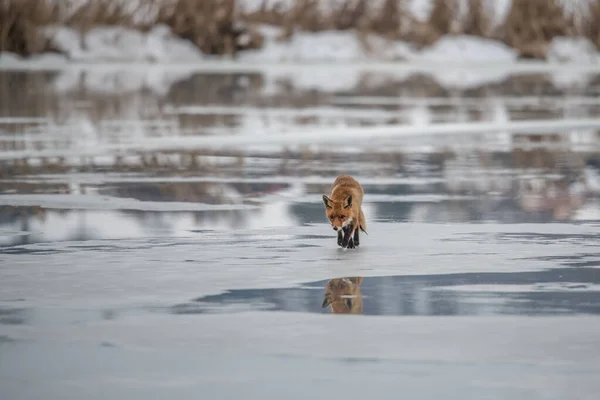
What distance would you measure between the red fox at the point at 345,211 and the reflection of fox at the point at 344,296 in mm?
774

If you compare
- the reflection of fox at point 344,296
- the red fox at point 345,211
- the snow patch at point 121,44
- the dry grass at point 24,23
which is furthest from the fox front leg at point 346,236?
the dry grass at point 24,23

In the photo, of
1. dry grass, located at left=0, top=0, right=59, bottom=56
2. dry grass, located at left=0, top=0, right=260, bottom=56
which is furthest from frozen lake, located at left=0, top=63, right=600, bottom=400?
dry grass, located at left=0, top=0, right=260, bottom=56

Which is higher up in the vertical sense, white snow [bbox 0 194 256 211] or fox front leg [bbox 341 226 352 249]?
white snow [bbox 0 194 256 211]

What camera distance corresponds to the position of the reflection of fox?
6.82 m

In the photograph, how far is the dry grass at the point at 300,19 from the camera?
3145 inches

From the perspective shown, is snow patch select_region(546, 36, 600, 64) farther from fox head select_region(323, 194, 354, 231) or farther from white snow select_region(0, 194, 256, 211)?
fox head select_region(323, 194, 354, 231)

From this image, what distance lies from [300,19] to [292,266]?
78104 mm

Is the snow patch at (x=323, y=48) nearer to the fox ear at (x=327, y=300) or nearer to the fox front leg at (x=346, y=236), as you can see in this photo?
the fox front leg at (x=346, y=236)

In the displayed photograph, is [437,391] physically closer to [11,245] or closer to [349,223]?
[349,223]

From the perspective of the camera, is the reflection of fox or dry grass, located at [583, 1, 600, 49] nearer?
the reflection of fox

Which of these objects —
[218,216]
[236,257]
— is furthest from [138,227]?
[236,257]

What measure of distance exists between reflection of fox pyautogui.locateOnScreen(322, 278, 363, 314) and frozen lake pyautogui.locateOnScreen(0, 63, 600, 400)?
0.02 m

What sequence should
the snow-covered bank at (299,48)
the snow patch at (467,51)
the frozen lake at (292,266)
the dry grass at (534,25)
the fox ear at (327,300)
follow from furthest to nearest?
the dry grass at (534,25) < the snow patch at (467,51) < the snow-covered bank at (299,48) < the fox ear at (327,300) < the frozen lake at (292,266)

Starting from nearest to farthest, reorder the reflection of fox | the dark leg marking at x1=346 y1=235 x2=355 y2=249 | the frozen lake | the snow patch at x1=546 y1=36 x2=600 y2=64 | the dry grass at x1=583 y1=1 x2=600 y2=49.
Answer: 1. the frozen lake
2. the reflection of fox
3. the dark leg marking at x1=346 y1=235 x2=355 y2=249
4. the snow patch at x1=546 y1=36 x2=600 y2=64
5. the dry grass at x1=583 y1=1 x2=600 y2=49
